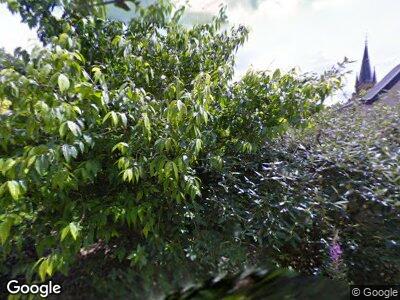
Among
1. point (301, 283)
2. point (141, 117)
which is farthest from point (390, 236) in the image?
point (141, 117)

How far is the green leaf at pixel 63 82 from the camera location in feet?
8.93

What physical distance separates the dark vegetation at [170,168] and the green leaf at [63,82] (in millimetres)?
28

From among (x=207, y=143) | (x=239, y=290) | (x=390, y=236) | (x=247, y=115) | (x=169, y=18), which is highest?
(x=169, y=18)

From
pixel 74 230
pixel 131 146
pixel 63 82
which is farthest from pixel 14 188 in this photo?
pixel 131 146

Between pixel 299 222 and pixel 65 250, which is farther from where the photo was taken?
pixel 299 222

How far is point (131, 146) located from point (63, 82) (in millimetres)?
695

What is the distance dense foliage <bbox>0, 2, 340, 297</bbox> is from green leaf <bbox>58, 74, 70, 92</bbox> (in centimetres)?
2

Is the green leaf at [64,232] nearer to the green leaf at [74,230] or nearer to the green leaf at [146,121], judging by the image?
the green leaf at [74,230]

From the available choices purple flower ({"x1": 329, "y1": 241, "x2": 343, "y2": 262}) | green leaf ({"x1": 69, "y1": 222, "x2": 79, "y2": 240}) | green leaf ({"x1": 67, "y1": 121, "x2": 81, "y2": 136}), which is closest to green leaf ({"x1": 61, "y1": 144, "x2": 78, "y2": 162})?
green leaf ({"x1": 67, "y1": 121, "x2": 81, "y2": 136})

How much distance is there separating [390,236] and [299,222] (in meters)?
0.74

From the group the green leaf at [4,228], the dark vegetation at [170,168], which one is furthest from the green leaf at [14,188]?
the green leaf at [4,228]

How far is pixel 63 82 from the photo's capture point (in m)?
2.73

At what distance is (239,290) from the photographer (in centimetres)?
225

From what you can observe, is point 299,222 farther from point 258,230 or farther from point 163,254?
point 163,254
